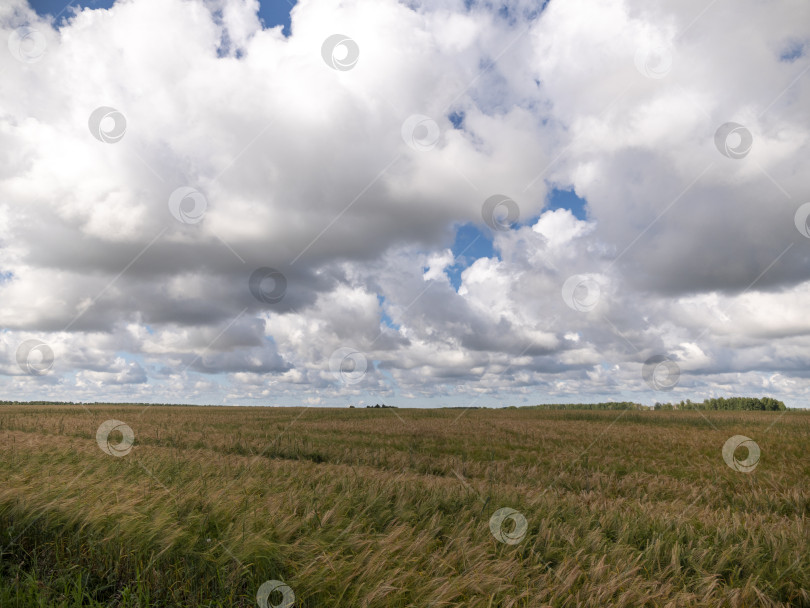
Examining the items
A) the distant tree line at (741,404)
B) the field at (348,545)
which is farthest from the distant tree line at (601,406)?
the field at (348,545)

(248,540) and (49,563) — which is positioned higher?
(248,540)

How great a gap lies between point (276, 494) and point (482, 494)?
11.3 ft

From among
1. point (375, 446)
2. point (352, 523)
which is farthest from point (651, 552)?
point (375, 446)

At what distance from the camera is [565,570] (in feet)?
16.3

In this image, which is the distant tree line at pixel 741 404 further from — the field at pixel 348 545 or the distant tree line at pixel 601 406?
the field at pixel 348 545

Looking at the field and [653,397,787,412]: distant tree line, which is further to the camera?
[653,397,787,412]: distant tree line

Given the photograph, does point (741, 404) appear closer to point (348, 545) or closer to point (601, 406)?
point (601, 406)

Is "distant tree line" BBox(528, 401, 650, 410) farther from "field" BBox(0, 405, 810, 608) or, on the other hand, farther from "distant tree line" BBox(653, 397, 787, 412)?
"field" BBox(0, 405, 810, 608)

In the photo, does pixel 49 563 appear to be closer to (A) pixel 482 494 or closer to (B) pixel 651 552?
(A) pixel 482 494

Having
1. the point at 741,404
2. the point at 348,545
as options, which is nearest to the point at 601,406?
the point at 741,404

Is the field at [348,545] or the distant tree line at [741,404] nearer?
the field at [348,545]

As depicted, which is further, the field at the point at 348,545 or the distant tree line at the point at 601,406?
the distant tree line at the point at 601,406

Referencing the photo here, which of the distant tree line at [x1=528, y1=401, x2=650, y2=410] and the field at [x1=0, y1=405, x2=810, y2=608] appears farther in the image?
the distant tree line at [x1=528, y1=401, x2=650, y2=410]

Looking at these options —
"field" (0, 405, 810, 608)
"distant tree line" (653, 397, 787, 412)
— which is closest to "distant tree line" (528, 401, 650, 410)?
"distant tree line" (653, 397, 787, 412)
